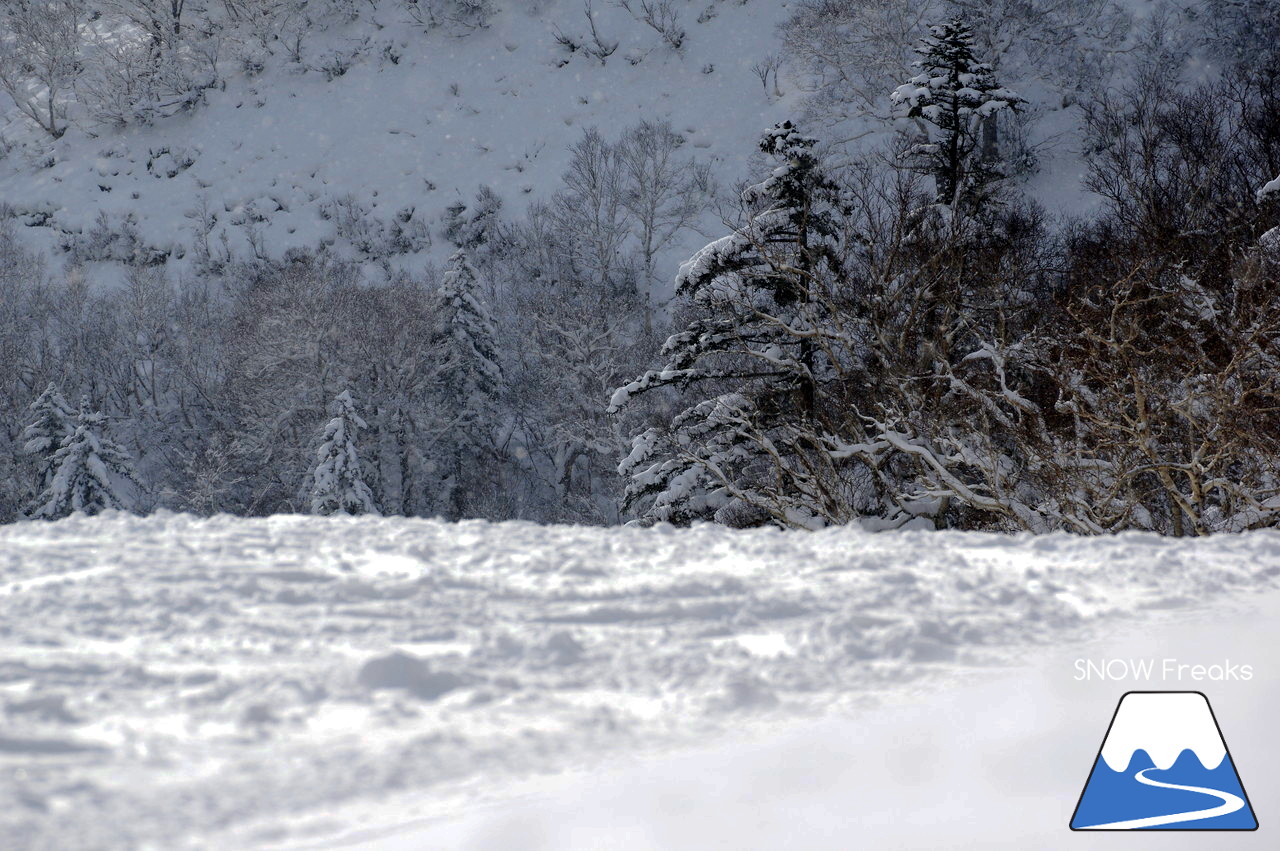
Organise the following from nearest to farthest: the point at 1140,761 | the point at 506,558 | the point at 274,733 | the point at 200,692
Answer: the point at 1140,761
the point at 274,733
the point at 200,692
the point at 506,558

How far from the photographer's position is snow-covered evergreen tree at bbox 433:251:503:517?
28.6 meters

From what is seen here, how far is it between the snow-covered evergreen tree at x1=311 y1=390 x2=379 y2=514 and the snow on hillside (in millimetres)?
14644

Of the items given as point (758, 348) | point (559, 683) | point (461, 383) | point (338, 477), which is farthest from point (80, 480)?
point (559, 683)

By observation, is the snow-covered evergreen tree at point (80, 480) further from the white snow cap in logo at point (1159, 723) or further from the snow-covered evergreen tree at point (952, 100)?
the white snow cap in logo at point (1159, 723)

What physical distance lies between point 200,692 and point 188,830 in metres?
0.72

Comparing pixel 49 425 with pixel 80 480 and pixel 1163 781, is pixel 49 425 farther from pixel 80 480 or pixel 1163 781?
pixel 1163 781

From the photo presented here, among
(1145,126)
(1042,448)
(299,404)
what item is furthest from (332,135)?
(1042,448)

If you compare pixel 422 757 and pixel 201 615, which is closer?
pixel 422 757

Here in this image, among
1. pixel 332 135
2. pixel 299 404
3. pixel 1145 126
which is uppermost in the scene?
pixel 332 135

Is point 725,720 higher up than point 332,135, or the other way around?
point 332,135

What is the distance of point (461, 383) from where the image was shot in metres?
29.0

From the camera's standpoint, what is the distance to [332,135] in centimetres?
4250

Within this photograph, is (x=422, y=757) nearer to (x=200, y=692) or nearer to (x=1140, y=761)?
(x=200, y=692)

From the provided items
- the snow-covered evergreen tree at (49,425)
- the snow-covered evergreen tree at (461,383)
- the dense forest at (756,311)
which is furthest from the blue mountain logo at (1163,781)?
the snow-covered evergreen tree at (49,425)
